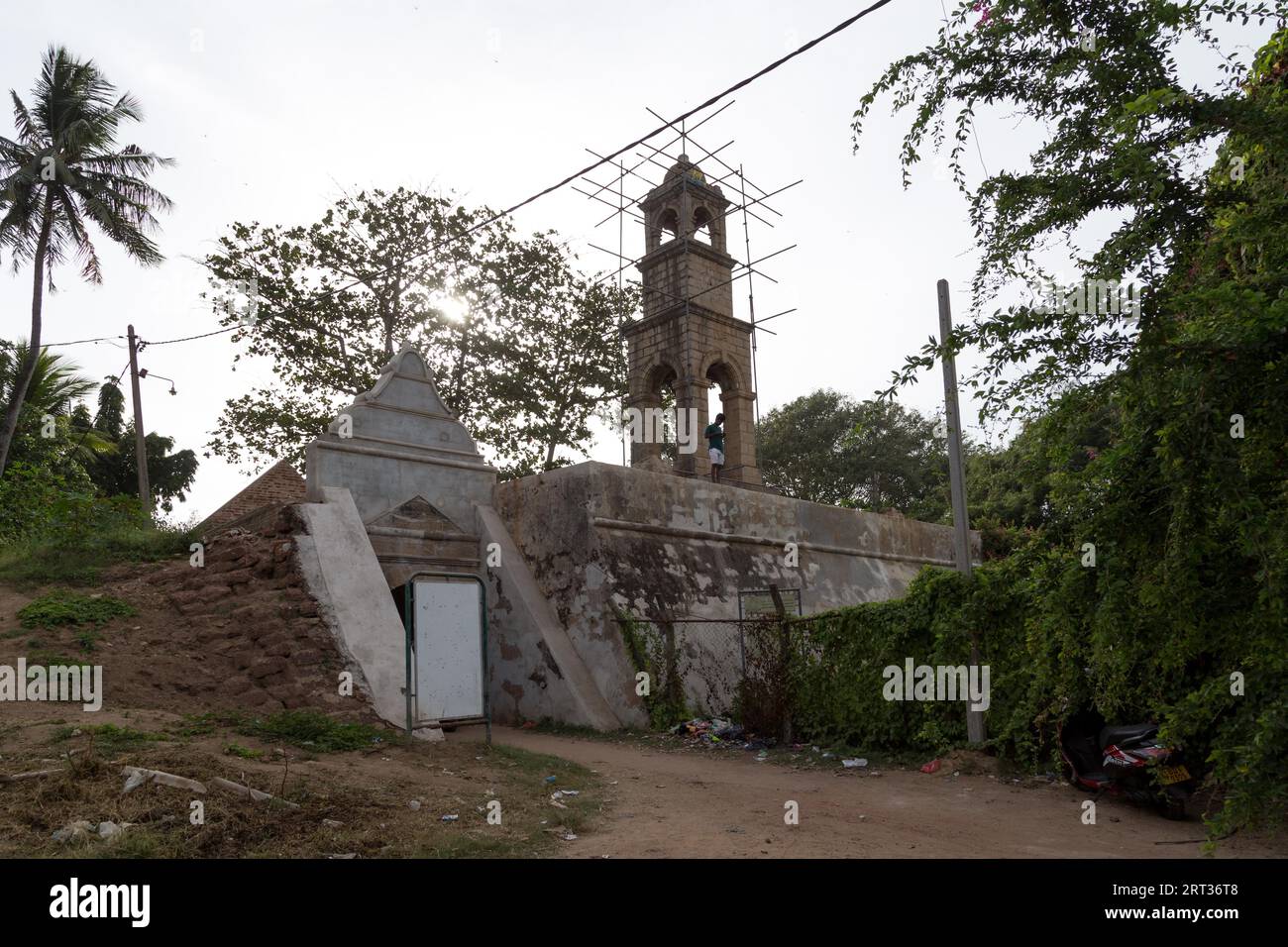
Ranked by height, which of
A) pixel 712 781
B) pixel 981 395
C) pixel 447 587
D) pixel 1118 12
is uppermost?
pixel 1118 12

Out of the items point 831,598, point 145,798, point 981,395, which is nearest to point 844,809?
point 981,395

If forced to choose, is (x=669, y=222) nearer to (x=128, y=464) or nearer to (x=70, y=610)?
(x=70, y=610)

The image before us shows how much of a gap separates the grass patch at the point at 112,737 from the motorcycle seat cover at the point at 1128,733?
792 centimetres

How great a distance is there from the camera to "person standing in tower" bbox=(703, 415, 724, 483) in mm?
18391

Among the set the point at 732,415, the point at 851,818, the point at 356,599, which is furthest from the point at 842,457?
the point at 851,818

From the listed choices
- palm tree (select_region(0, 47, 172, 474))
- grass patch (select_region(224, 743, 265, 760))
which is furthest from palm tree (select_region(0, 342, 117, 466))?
grass patch (select_region(224, 743, 265, 760))

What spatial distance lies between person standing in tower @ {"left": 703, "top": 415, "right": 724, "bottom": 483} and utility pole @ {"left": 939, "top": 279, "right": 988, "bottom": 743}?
8431 millimetres

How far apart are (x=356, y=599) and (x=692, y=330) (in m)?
10.5

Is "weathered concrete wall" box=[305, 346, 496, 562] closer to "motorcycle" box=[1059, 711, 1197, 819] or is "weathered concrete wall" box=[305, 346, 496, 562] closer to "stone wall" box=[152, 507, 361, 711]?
"stone wall" box=[152, 507, 361, 711]

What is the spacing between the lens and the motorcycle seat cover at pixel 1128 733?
722 cm

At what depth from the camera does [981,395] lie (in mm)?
5355

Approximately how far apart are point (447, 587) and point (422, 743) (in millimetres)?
1657
